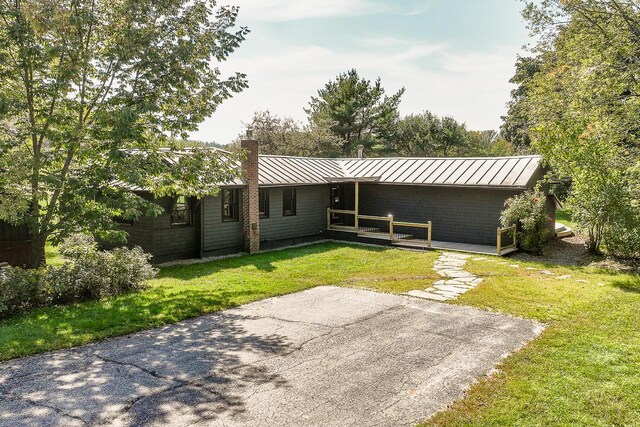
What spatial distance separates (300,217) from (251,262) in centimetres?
470

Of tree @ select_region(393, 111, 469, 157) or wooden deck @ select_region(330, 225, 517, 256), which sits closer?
wooden deck @ select_region(330, 225, 517, 256)

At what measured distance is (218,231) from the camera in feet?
51.4

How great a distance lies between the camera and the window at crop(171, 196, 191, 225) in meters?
14.9

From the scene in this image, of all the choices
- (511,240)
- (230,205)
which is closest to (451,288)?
(511,240)

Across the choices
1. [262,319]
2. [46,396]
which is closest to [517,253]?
[262,319]

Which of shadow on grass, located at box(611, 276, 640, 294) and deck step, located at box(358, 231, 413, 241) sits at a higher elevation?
deck step, located at box(358, 231, 413, 241)

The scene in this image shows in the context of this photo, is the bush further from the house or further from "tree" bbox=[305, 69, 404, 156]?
"tree" bbox=[305, 69, 404, 156]

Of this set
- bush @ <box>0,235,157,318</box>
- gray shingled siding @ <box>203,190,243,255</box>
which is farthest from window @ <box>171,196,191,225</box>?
bush @ <box>0,235,157,318</box>

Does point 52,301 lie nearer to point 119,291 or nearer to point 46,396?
point 119,291

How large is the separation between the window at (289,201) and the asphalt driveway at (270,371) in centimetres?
976

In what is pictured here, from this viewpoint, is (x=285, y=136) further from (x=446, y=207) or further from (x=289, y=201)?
(x=446, y=207)

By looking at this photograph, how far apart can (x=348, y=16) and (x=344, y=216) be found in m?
8.58

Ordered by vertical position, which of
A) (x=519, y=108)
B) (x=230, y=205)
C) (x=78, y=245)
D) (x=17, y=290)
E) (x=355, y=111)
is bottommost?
(x=17, y=290)

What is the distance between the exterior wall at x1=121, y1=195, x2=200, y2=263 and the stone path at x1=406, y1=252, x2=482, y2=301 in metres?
8.09
